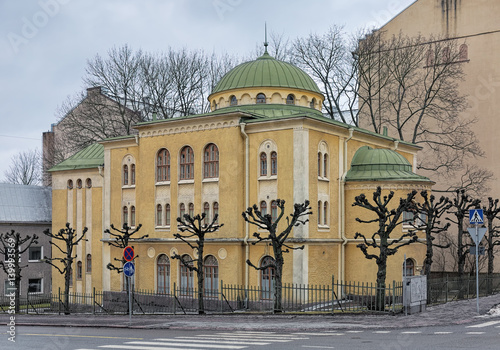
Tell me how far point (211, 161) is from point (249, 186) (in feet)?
8.72

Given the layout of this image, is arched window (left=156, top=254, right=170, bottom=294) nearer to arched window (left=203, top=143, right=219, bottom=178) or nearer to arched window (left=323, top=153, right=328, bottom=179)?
arched window (left=203, top=143, right=219, bottom=178)

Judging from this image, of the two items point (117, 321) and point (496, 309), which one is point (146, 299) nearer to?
point (117, 321)

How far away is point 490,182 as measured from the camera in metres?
47.3

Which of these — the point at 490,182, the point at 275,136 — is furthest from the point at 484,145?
the point at 275,136

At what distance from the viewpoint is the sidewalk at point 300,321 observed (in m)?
21.4

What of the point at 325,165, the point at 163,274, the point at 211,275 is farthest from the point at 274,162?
the point at 163,274

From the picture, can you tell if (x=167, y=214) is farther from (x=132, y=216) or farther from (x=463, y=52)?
(x=463, y=52)

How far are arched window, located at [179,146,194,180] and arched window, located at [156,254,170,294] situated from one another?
15.7ft

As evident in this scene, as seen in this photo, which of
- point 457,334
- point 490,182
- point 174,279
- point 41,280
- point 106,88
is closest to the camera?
point 457,334

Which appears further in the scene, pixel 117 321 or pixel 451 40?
pixel 451 40

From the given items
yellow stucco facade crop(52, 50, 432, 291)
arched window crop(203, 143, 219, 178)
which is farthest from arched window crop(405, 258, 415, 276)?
arched window crop(203, 143, 219, 178)

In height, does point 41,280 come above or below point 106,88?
below

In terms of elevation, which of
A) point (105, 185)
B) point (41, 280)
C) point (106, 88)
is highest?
point (106, 88)

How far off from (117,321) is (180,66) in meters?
34.6
